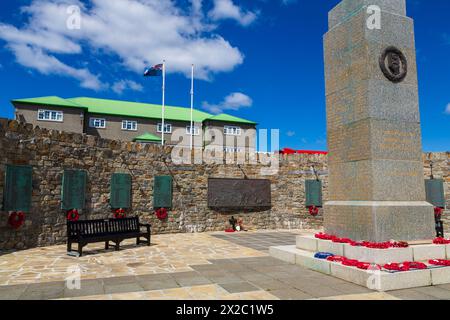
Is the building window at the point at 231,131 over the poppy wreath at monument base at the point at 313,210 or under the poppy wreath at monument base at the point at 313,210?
over

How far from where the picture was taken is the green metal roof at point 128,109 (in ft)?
102

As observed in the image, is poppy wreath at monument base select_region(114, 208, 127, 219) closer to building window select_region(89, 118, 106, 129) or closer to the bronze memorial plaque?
the bronze memorial plaque

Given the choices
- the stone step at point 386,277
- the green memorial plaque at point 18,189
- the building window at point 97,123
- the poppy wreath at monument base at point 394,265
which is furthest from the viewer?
the building window at point 97,123

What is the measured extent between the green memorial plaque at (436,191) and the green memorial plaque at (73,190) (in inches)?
538

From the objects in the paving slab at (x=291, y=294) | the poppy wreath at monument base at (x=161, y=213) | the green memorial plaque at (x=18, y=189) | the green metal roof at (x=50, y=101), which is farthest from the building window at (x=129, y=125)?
the paving slab at (x=291, y=294)

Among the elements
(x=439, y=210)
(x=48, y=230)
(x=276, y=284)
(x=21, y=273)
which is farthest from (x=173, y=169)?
(x=439, y=210)

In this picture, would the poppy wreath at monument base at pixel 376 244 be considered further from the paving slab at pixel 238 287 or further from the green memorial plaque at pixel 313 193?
the green memorial plaque at pixel 313 193

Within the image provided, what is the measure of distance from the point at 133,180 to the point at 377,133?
28.2 ft

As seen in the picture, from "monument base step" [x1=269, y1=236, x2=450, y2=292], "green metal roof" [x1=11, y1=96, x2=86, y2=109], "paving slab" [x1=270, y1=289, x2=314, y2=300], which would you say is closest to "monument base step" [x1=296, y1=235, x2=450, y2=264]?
"monument base step" [x1=269, y1=236, x2=450, y2=292]

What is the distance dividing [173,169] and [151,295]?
8579 millimetres

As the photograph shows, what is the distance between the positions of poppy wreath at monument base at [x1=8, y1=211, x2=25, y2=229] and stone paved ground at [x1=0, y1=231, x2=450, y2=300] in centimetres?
75

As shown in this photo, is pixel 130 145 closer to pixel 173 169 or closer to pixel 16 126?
pixel 173 169

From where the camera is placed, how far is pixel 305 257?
643 cm

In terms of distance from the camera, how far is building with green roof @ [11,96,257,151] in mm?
30453
